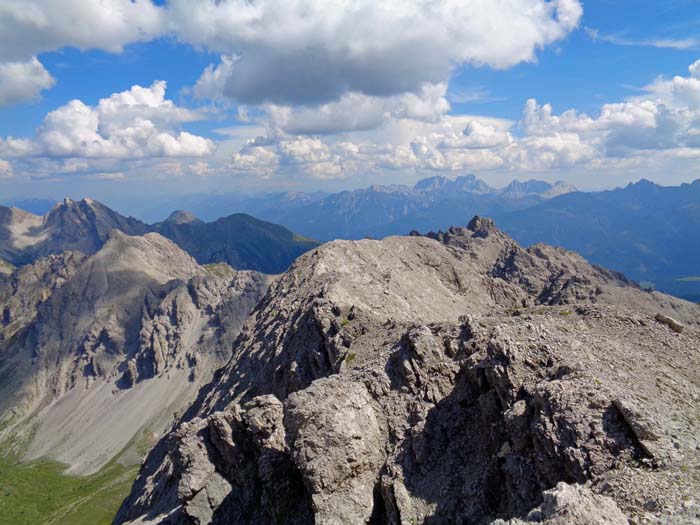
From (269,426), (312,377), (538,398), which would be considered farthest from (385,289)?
(538,398)

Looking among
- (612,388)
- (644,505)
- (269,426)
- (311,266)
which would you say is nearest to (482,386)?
(612,388)

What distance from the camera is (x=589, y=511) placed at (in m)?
22.1

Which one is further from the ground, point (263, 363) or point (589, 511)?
point (589, 511)

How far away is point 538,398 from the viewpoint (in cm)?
3102

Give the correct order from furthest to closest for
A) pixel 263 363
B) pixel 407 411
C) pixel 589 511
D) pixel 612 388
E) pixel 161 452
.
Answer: pixel 161 452 < pixel 263 363 < pixel 407 411 < pixel 612 388 < pixel 589 511

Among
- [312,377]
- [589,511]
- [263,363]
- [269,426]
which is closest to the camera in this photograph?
[589,511]

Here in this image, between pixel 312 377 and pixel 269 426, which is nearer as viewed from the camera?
pixel 269 426

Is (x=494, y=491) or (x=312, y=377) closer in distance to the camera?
(x=494, y=491)

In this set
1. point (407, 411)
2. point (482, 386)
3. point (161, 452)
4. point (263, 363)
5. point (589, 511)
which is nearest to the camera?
point (589, 511)

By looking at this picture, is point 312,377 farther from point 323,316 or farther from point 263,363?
point 263,363

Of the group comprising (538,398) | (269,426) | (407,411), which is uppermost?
(538,398)

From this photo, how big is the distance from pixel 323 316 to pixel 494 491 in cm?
4624

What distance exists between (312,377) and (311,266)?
45176 millimetres

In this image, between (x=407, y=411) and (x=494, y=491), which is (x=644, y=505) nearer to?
(x=494, y=491)
